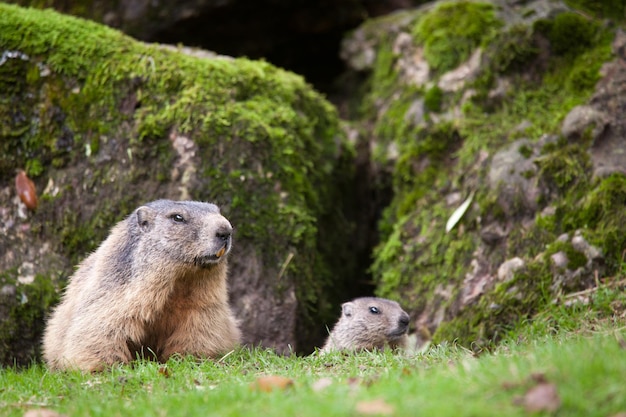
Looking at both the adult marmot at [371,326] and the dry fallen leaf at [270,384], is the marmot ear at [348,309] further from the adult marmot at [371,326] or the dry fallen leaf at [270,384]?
the dry fallen leaf at [270,384]

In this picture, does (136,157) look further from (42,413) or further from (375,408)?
(375,408)

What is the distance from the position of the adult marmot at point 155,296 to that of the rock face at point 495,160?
275 centimetres

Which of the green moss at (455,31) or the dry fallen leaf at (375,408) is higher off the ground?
the green moss at (455,31)

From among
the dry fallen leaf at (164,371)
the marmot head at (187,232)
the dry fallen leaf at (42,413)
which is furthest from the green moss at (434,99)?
the dry fallen leaf at (42,413)

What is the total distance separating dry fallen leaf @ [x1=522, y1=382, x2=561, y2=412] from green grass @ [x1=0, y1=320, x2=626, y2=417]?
0.10ft

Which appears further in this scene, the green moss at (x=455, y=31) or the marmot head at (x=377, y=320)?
the green moss at (x=455, y=31)

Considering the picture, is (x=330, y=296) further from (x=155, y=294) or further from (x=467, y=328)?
(x=155, y=294)

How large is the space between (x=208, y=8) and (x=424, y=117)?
3.78 metres

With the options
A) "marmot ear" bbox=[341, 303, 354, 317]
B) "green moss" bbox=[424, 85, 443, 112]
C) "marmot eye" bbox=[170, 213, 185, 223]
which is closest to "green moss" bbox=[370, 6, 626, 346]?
"green moss" bbox=[424, 85, 443, 112]

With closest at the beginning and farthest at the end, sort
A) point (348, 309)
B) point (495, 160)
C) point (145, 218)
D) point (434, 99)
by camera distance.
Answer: point (145, 218), point (348, 309), point (495, 160), point (434, 99)

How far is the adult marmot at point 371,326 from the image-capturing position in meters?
8.52

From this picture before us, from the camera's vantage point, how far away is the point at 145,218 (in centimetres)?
732

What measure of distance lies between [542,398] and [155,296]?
4.01 m

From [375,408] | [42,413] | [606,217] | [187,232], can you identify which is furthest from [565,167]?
[42,413]
